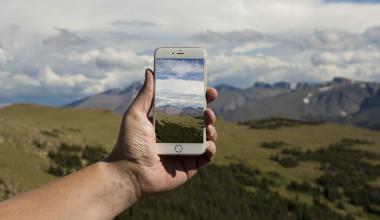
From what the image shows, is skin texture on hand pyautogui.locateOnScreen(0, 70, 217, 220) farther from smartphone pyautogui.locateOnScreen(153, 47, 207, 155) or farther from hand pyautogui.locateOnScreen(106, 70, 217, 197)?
smartphone pyautogui.locateOnScreen(153, 47, 207, 155)

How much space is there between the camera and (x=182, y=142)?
5.73 meters

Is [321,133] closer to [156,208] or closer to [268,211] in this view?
[268,211]

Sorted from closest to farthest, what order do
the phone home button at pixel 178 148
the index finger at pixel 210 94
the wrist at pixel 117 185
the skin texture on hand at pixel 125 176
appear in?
the skin texture on hand at pixel 125 176 < the wrist at pixel 117 185 < the phone home button at pixel 178 148 < the index finger at pixel 210 94

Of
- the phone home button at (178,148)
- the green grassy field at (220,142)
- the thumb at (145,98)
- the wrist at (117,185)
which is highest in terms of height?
the thumb at (145,98)

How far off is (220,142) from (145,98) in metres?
76.1

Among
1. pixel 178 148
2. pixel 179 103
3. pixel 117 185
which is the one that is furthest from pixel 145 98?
pixel 117 185

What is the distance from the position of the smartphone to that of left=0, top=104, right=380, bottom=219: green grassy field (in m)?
0.13

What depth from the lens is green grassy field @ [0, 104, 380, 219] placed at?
36.4 m

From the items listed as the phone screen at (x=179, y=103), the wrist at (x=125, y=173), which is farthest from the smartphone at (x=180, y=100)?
the wrist at (x=125, y=173)

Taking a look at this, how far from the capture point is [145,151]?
17.8ft

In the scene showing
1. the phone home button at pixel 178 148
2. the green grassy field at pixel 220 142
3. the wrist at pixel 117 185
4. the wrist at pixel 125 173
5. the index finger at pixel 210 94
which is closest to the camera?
the wrist at pixel 117 185

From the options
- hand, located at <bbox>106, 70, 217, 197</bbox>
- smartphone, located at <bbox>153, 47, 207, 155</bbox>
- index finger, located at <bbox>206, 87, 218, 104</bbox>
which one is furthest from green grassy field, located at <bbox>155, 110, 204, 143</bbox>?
index finger, located at <bbox>206, 87, 218, 104</bbox>

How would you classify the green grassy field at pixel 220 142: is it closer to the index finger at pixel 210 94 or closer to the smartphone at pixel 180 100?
the smartphone at pixel 180 100

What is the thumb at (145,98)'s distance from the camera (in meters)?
5.50
